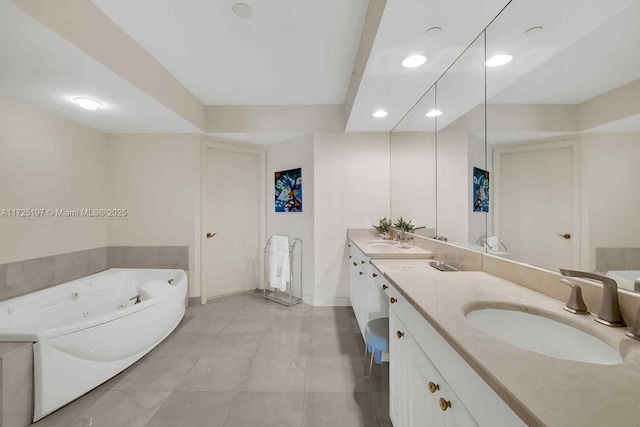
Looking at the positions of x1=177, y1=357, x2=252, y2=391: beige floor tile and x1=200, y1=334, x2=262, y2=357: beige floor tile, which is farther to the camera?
x1=200, y1=334, x2=262, y2=357: beige floor tile

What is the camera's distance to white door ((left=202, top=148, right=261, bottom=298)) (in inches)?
130

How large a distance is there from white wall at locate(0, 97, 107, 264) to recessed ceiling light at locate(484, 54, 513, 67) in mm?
3642

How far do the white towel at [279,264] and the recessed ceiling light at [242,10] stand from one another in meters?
2.34

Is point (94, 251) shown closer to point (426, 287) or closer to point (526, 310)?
point (426, 287)

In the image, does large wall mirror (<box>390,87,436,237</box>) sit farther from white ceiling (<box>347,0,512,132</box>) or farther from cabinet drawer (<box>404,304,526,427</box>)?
cabinet drawer (<box>404,304,526,427</box>)

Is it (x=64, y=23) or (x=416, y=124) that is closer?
(x=64, y=23)

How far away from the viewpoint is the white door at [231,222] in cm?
329

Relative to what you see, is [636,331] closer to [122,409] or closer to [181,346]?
[122,409]

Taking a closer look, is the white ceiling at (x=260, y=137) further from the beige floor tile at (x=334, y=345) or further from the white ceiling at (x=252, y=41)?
the beige floor tile at (x=334, y=345)

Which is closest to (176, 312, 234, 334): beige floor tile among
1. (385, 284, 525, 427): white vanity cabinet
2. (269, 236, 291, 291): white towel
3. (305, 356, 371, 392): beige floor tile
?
(269, 236, 291, 291): white towel

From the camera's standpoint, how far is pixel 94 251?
109 inches

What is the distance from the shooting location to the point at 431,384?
31.2 inches

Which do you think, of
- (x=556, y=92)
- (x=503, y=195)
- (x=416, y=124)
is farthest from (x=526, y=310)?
(x=416, y=124)

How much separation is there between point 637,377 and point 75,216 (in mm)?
3930
